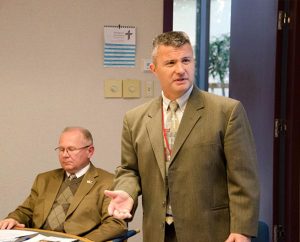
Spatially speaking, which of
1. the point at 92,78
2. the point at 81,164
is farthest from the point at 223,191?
the point at 92,78

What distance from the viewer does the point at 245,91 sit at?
3.84 metres

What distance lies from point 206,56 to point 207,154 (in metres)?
3.73

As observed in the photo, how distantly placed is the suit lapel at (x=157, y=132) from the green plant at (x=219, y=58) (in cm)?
361

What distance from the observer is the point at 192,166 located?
173cm

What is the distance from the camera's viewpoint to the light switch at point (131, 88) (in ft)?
10.6

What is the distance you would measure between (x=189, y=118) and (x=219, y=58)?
12.5ft

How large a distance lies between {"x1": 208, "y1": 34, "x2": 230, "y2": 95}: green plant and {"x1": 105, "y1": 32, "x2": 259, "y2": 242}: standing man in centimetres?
368

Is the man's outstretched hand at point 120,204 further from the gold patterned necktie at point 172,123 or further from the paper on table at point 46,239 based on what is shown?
the paper on table at point 46,239

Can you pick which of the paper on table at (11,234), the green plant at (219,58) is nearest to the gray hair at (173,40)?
the paper on table at (11,234)

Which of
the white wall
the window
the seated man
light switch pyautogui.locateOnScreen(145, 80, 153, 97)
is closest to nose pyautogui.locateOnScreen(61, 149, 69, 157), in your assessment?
the seated man

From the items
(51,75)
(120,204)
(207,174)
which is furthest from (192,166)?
(51,75)

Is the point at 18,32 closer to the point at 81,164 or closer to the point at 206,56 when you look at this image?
the point at 81,164

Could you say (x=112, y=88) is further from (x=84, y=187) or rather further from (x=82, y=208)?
(x=82, y=208)

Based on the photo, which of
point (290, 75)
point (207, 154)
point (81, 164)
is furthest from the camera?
point (290, 75)
